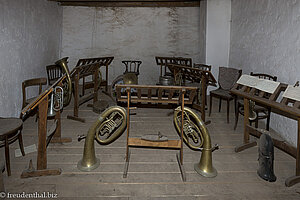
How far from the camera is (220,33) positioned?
6.41 meters

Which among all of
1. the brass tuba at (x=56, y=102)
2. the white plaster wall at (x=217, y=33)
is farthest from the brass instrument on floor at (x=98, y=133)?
the white plaster wall at (x=217, y=33)

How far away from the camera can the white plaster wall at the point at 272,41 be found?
11.9 feet

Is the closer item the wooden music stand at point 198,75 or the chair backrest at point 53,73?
the wooden music stand at point 198,75

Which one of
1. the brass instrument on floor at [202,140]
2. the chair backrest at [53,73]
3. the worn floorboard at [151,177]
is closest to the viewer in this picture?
the worn floorboard at [151,177]

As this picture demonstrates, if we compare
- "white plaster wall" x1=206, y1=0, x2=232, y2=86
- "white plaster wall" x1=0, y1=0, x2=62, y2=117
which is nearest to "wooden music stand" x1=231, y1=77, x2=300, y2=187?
"white plaster wall" x1=206, y1=0, x2=232, y2=86

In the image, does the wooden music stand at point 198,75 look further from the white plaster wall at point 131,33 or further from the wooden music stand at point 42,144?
the white plaster wall at point 131,33

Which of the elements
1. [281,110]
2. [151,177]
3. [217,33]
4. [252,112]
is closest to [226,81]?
[252,112]

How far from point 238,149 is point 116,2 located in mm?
5829

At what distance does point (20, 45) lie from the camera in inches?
180

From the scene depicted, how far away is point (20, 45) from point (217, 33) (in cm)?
446

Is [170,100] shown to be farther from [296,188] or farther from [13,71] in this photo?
[13,71]

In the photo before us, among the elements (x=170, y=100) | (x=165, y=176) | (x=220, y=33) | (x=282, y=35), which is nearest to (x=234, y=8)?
(x=220, y=33)

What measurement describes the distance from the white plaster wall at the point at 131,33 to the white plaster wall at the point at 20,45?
1.30 meters

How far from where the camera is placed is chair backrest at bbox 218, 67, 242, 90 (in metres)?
4.73
